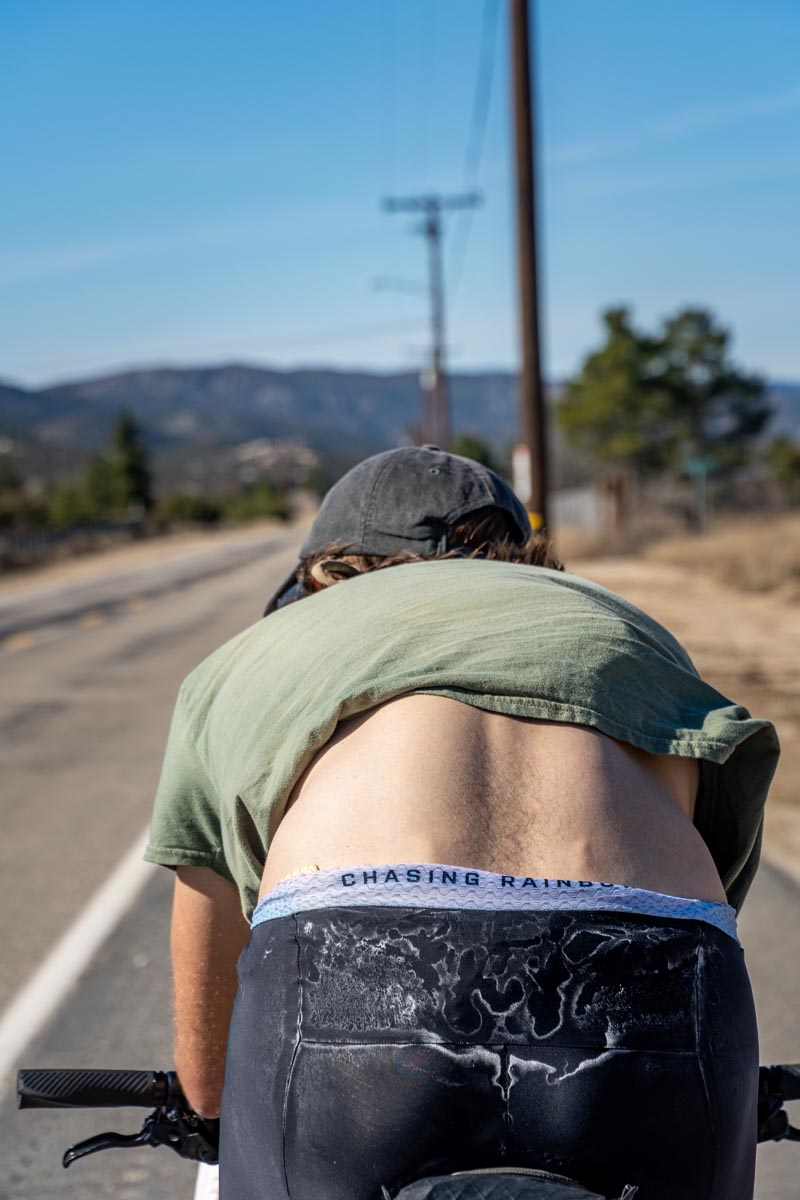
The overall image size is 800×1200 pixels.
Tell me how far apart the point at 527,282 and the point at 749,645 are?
5.48 metres

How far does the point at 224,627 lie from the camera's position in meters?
19.6

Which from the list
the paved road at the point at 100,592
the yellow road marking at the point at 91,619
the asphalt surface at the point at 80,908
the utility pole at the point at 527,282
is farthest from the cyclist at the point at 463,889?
the yellow road marking at the point at 91,619

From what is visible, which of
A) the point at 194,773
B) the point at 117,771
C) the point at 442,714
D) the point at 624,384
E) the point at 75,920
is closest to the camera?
the point at 442,714

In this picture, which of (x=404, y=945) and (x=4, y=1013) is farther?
(x=4, y=1013)

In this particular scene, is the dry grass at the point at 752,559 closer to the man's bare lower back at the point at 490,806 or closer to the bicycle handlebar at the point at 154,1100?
the bicycle handlebar at the point at 154,1100

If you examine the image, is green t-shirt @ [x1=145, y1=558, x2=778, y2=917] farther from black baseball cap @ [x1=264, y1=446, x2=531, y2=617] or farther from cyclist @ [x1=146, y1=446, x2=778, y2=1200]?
black baseball cap @ [x1=264, y1=446, x2=531, y2=617]

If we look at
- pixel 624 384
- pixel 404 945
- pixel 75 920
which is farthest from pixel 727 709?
pixel 624 384

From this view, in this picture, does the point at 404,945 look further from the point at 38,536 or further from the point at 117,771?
the point at 38,536

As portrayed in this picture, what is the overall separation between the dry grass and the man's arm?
22003 millimetres

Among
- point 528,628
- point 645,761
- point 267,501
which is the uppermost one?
point 528,628

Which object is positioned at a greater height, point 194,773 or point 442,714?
point 442,714

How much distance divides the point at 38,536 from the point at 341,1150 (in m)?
58.0

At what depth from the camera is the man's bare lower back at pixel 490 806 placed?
1.56 m

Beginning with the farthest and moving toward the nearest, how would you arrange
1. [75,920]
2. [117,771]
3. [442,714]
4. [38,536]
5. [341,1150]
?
[38,536]
[117,771]
[75,920]
[442,714]
[341,1150]
